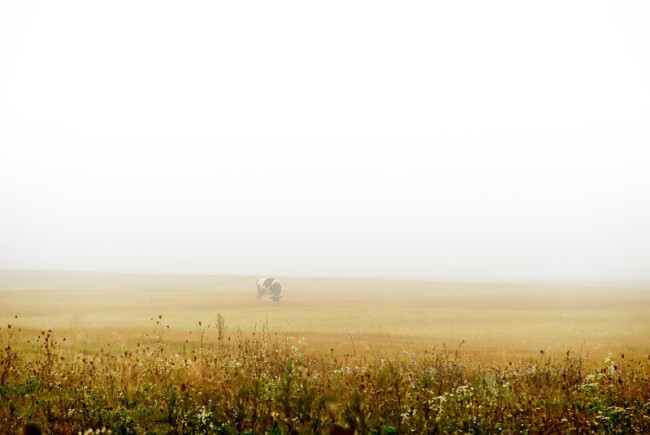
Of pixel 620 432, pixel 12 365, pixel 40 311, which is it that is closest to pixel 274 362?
pixel 12 365

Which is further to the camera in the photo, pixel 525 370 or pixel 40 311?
pixel 40 311

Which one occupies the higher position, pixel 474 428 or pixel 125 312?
pixel 474 428

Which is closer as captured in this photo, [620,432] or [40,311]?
[620,432]

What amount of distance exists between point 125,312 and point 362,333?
22.0m

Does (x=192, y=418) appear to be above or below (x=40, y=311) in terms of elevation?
above

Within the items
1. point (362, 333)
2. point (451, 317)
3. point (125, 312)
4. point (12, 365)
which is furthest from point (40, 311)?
point (12, 365)

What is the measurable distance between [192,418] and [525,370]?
7999 millimetres

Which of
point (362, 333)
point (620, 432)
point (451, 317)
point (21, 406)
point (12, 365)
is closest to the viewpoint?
point (620, 432)

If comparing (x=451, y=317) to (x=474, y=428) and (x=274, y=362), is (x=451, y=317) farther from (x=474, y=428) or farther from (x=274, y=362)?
(x=474, y=428)

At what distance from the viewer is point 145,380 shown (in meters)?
11.1

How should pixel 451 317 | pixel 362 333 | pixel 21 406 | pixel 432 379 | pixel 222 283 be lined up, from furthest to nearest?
pixel 222 283, pixel 451 317, pixel 362 333, pixel 432 379, pixel 21 406

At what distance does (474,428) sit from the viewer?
7.89 metres

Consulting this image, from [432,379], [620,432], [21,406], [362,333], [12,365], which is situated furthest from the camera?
[362,333]

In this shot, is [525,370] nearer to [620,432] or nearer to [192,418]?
[620,432]
